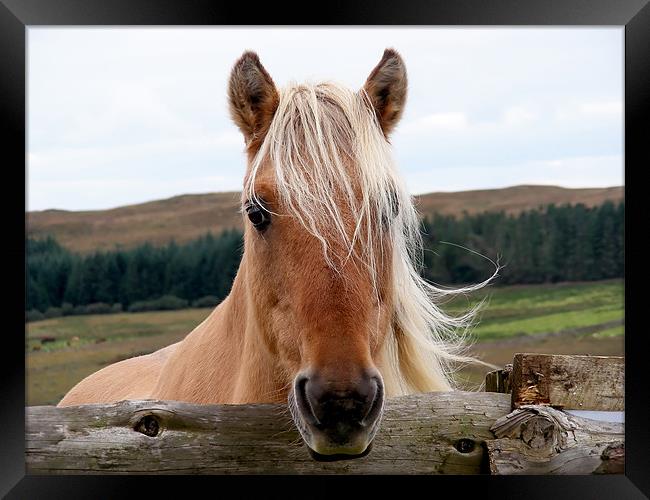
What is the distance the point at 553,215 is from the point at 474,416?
13.4 meters

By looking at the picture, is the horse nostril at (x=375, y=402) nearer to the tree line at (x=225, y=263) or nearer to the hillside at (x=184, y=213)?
the tree line at (x=225, y=263)

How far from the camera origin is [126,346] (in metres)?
13.8

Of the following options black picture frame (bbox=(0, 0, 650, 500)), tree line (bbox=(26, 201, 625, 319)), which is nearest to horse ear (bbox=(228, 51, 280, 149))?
black picture frame (bbox=(0, 0, 650, 500))

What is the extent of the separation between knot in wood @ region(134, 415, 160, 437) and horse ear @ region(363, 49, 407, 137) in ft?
5.09

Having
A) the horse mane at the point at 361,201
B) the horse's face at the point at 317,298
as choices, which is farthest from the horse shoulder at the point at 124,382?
the horse mane at the point at 361,201

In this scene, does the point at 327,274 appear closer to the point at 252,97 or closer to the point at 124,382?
the point at 252,97

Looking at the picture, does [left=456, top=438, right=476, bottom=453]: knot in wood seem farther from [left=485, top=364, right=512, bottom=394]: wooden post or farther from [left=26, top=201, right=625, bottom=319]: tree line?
[left=26, top=201, right=625, bottom=319]: tree line

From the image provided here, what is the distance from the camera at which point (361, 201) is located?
233cm

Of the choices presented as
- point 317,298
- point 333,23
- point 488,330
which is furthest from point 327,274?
point 488,330

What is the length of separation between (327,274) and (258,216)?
0.40 meters

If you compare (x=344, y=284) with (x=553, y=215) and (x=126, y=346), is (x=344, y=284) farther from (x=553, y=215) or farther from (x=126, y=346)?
(x=553, y=215)

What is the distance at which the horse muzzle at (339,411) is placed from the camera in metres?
1.92
